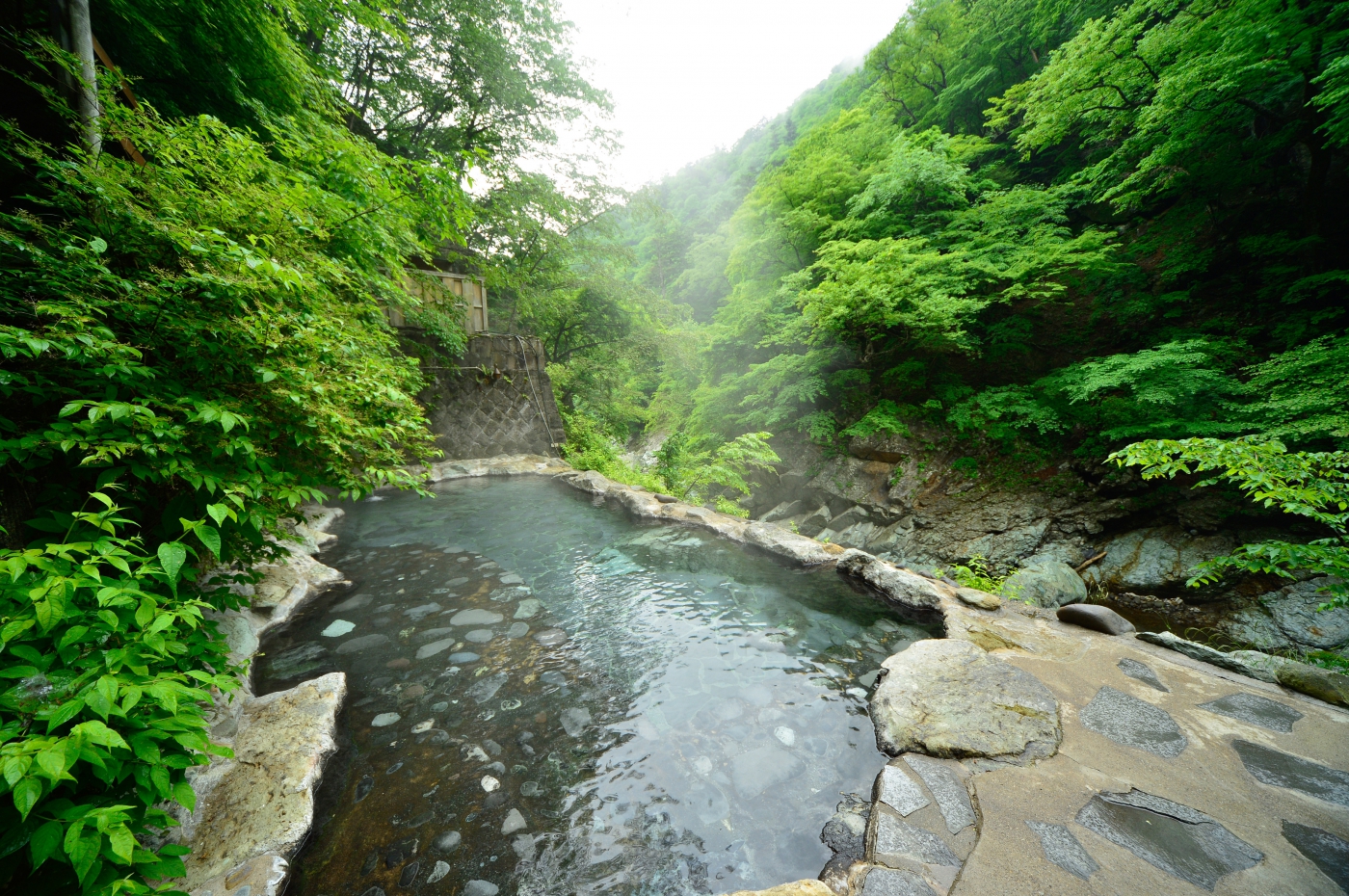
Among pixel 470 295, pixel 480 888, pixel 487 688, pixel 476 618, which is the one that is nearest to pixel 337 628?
pixel 476 618

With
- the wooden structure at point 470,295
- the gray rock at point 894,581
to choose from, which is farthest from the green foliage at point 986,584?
the wooden structure at point 470,295

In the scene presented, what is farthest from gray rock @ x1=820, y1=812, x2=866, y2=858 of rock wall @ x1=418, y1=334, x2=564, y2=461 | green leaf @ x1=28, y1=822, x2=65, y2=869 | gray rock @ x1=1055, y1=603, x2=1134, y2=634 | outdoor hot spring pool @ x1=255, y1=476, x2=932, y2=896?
rock wall @ x1=418, y1=334, x2=564, y2=461

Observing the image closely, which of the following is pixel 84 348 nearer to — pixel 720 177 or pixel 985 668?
pixel 985 668

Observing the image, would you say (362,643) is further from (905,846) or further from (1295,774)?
(1295,774)

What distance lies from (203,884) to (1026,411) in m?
10.5

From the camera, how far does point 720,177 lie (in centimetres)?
2992

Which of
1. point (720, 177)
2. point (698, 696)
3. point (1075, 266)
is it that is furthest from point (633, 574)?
point (720, 177)

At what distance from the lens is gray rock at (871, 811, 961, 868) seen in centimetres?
180

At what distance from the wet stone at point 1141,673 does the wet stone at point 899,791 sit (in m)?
2.18

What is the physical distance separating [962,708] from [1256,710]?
1.82 metres

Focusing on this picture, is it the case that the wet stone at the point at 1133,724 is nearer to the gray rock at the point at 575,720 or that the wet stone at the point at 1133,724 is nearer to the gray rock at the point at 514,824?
the gray rock at the point at 575,720

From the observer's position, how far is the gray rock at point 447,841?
76.5 inches

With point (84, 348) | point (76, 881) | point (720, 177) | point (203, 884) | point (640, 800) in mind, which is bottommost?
point (640, 800)

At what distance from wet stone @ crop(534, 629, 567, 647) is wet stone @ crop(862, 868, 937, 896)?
2.58 m
